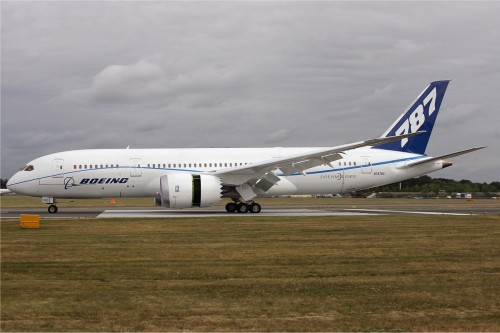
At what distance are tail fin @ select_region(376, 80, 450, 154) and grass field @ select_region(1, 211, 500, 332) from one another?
49.8 ft

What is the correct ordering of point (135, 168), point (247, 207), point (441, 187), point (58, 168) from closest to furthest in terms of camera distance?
point (247, 207), point (135, 168), point (58, 168), point (441, 187)

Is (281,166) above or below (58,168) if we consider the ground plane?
below

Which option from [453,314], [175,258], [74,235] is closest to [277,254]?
[175,258]

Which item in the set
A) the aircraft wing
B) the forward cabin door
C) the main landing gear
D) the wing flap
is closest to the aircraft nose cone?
the forward cabin door

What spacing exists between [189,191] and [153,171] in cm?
424

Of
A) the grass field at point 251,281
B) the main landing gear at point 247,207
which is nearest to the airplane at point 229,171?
the main landing gear at point 247,207

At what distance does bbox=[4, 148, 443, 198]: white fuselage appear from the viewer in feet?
94.7

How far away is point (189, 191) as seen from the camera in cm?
2538

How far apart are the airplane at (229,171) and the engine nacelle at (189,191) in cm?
67

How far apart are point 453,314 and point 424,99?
25.8 meters

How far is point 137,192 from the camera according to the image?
29.1m

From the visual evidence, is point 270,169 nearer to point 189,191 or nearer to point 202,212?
point 189,191

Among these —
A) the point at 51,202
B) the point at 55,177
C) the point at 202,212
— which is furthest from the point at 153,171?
the point at 51,202

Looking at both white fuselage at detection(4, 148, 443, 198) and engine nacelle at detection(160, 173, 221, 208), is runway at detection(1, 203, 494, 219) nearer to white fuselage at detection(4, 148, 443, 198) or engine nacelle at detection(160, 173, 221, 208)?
engine nacelle at detection(160, 173, 221, 208)
